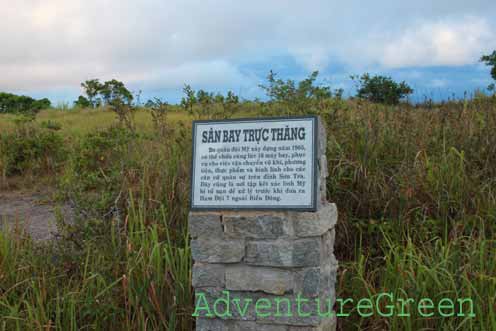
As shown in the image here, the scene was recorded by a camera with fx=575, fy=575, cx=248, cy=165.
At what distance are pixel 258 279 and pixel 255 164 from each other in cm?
80

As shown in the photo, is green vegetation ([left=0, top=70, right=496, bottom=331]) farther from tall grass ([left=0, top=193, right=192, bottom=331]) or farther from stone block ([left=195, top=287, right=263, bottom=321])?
stone block ([left=195, top=287, right=263, bottom=321])

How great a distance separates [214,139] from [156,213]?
154cm

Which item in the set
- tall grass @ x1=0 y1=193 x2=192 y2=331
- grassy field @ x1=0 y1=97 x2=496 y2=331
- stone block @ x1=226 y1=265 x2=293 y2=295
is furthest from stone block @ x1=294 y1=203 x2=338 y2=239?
tall grass @ x1=0 y1=193 x2=192 y2=331

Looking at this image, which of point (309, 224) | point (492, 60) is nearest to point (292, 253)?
point (309, 224)

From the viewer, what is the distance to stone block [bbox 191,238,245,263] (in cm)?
393

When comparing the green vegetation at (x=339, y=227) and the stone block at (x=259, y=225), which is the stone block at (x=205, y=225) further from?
the green vegetation at (x=339, y=227)

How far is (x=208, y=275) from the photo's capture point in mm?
4059

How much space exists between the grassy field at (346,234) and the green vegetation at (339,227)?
16 mm

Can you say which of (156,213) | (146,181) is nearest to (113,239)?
(156,213)

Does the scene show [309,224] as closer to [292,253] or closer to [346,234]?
[292,253]

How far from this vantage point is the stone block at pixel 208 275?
13.2ft

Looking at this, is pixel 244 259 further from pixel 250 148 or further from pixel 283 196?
pixel 250 148

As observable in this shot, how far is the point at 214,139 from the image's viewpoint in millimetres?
4203

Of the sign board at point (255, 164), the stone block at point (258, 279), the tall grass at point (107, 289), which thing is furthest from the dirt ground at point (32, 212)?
the stone block at point (258, 279)
